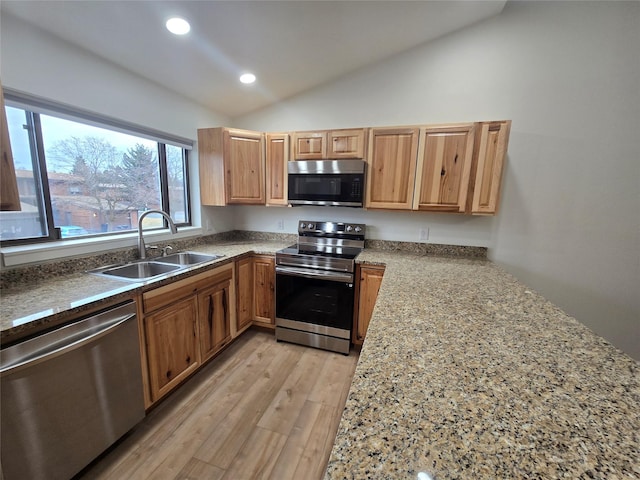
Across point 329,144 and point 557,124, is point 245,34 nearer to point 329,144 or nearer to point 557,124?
point 329,144

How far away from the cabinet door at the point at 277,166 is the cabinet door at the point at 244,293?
2.35 feet

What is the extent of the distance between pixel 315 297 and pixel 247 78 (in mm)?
2070

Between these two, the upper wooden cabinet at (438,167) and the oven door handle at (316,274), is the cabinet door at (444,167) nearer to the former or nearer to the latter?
the upper wooden cabinet at (438,167)

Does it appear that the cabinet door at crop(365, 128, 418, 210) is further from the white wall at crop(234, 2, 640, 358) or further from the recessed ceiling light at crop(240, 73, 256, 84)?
the recessed ceiling light at crop(240, 73, 256, 84)

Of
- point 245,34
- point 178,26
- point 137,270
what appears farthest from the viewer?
point 137,270

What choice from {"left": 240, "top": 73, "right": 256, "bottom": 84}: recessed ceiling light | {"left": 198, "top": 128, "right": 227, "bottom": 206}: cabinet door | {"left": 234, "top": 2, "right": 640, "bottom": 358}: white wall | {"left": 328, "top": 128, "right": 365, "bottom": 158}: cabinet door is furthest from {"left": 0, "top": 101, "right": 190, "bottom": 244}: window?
{"left": 234, "top": 2, "right": 640, "bottom": 358}: white wall

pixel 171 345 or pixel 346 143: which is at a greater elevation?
pixel 346 143

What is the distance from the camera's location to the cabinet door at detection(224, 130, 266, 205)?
8.41ft

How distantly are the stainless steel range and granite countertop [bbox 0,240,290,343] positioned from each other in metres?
0.90

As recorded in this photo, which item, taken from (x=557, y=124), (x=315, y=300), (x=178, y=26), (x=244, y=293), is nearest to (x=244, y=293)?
(x=244, y=293)

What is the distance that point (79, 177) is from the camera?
6.04 feet

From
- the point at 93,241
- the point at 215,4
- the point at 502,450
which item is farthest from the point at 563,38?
the point at 93,241

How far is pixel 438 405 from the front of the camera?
0.64 metres

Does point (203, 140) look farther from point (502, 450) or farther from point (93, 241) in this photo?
point (502, 450)
